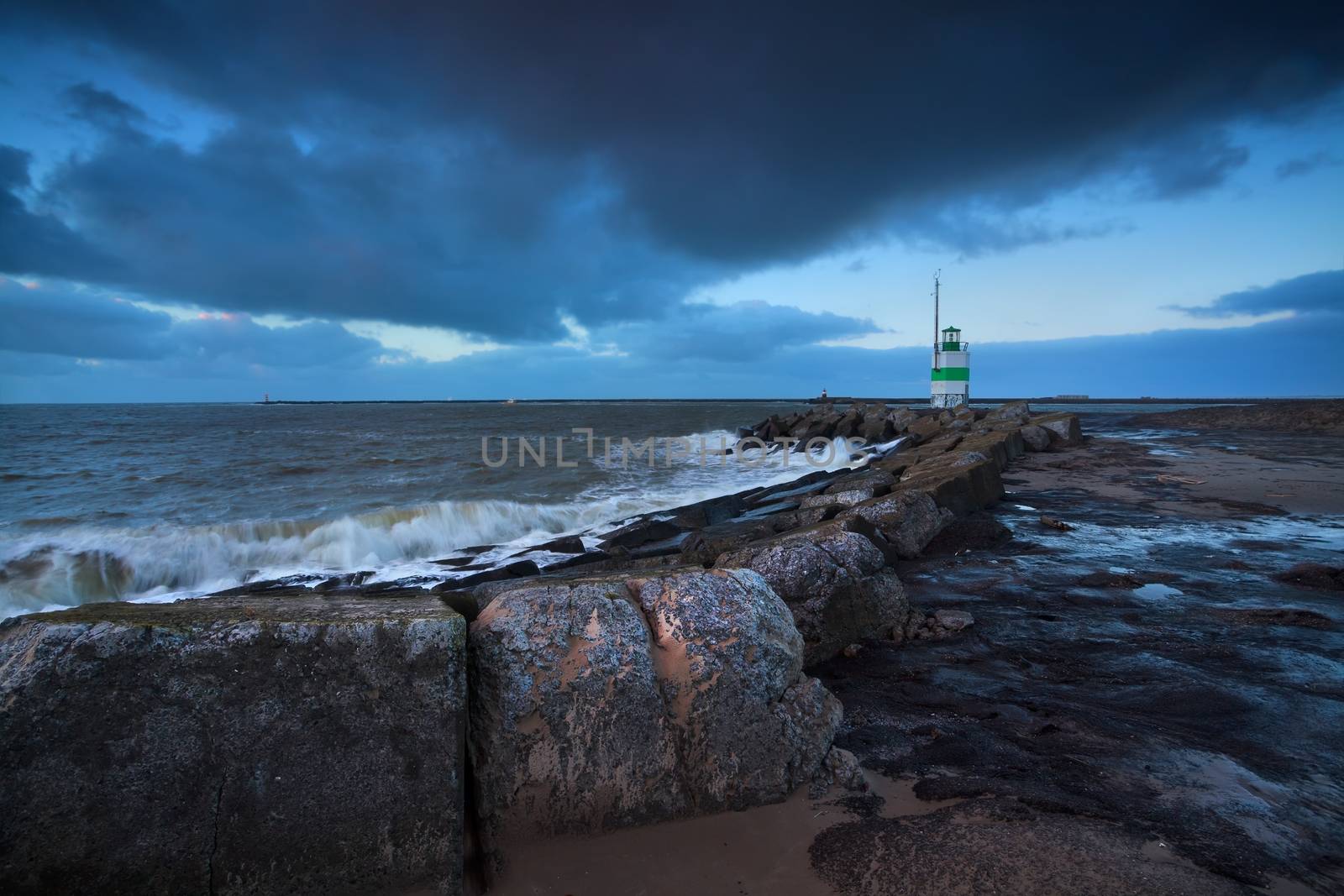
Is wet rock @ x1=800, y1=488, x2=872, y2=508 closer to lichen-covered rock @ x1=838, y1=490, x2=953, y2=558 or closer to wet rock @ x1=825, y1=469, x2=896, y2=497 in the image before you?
wet rock @ x1=825, y1=469, x2=896, y2=497

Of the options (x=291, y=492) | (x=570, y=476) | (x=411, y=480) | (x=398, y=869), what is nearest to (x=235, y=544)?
(x=291, y=492)

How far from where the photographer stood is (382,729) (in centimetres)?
222

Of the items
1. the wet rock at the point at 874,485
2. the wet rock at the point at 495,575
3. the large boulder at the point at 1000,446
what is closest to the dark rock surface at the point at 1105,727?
the wet rock at the point at 874,485

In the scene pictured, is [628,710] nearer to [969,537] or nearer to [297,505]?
[969,537]

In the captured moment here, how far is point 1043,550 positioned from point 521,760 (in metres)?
6.49

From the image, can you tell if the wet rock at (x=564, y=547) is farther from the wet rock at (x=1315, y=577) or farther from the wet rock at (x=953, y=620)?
the wet rock at (x=1315, y=577)

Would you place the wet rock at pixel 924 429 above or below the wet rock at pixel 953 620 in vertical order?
above

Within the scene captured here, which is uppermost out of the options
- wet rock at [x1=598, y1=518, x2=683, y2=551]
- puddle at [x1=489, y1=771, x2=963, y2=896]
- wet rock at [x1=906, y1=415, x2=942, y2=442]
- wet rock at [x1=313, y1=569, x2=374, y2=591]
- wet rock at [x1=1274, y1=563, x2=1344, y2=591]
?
wet rock at [x1=906, y1=415, x2=942, y2=442]

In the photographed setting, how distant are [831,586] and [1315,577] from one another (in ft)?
15.8

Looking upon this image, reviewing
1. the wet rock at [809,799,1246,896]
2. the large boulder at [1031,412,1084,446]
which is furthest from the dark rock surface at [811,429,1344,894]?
the large boulder at [1031,412,1084,446]

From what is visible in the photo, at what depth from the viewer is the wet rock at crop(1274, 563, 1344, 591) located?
5.56 metres

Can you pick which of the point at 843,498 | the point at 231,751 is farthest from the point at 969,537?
the point at 231,751

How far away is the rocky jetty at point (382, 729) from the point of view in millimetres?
2020

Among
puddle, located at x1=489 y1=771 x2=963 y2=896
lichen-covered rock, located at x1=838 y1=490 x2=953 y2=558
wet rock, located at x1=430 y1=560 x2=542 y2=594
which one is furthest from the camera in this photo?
wet rock, located at x1=430 y1=560 x2=542 y2=594
